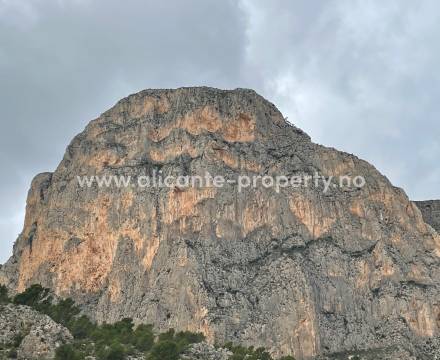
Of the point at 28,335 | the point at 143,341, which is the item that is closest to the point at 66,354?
the point at 28,335

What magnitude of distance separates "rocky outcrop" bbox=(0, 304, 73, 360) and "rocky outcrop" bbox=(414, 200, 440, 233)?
11003cm

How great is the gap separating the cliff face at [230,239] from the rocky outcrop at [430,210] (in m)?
12.3

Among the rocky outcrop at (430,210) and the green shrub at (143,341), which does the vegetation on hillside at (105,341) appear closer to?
the green shrub at (143,341)

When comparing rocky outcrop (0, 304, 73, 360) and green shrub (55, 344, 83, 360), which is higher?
rocky outcrop (0, 304, 73, 360)

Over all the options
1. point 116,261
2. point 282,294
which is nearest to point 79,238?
point 116,261

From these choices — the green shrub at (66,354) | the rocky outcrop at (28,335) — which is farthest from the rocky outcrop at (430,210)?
the green shrub at (66,354)

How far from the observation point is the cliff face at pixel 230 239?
116625mm

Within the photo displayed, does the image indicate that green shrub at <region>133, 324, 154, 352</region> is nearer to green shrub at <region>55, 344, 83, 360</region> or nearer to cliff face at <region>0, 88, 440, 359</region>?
green shrub at <region>55, 344, 83, 360</region>

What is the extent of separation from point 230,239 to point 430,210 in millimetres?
51412

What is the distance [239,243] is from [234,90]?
33.1m

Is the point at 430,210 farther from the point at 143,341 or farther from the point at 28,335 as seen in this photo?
the point at 28,335

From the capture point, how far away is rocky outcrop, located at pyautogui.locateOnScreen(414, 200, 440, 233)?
512 ft

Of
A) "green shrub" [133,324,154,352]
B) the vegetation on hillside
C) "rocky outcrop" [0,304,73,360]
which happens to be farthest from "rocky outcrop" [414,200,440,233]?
"rocky outcrop" [0,304,73,360]

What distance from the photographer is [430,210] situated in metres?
159
